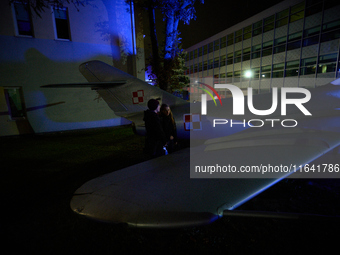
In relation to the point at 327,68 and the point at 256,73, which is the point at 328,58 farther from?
the point at 256,73

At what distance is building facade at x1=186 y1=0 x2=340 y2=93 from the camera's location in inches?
632

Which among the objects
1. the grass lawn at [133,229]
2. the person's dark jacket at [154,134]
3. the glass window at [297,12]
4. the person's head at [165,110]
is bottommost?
the grass lawn at [133,229]

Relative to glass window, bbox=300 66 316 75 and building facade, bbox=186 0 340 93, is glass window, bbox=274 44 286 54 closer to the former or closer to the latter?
building facade, bbox=186 0 340 93

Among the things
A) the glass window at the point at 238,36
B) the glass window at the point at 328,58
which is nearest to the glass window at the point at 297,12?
the glass window at the point at 328,58

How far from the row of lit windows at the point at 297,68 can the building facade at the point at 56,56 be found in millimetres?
19496

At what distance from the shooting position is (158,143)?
3.43 meters

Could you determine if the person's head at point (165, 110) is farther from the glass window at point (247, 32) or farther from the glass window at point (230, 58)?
the glass window at point (230, 58)

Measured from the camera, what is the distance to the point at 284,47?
1966cm

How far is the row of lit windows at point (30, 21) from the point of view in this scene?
8.22 m

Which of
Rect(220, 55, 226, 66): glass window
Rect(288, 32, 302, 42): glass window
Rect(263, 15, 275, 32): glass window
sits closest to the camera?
Rect(288, 32, 302, 42): glass window

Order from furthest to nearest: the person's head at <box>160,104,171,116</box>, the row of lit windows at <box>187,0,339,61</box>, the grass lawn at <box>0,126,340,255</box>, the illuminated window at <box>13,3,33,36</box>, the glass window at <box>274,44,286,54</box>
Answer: the glass window at <box>274,44,286,54</box> < the row of lit windows at <box>187,0,339,61</box> < the illuminated window at <box>13,3,33,36</box> < the person's head at <box>160,104,171,116</box> < the grass lawn at <box>0,126,340,255</box>

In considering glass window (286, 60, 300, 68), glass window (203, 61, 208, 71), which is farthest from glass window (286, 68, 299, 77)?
glass window (203, 61, 208, 71)

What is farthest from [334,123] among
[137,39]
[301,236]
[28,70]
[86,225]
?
[28,70]

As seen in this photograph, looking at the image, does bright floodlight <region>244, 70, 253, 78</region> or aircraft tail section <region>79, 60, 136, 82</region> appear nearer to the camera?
aircraft tail section <region>79, 60, 136, 82</region>
